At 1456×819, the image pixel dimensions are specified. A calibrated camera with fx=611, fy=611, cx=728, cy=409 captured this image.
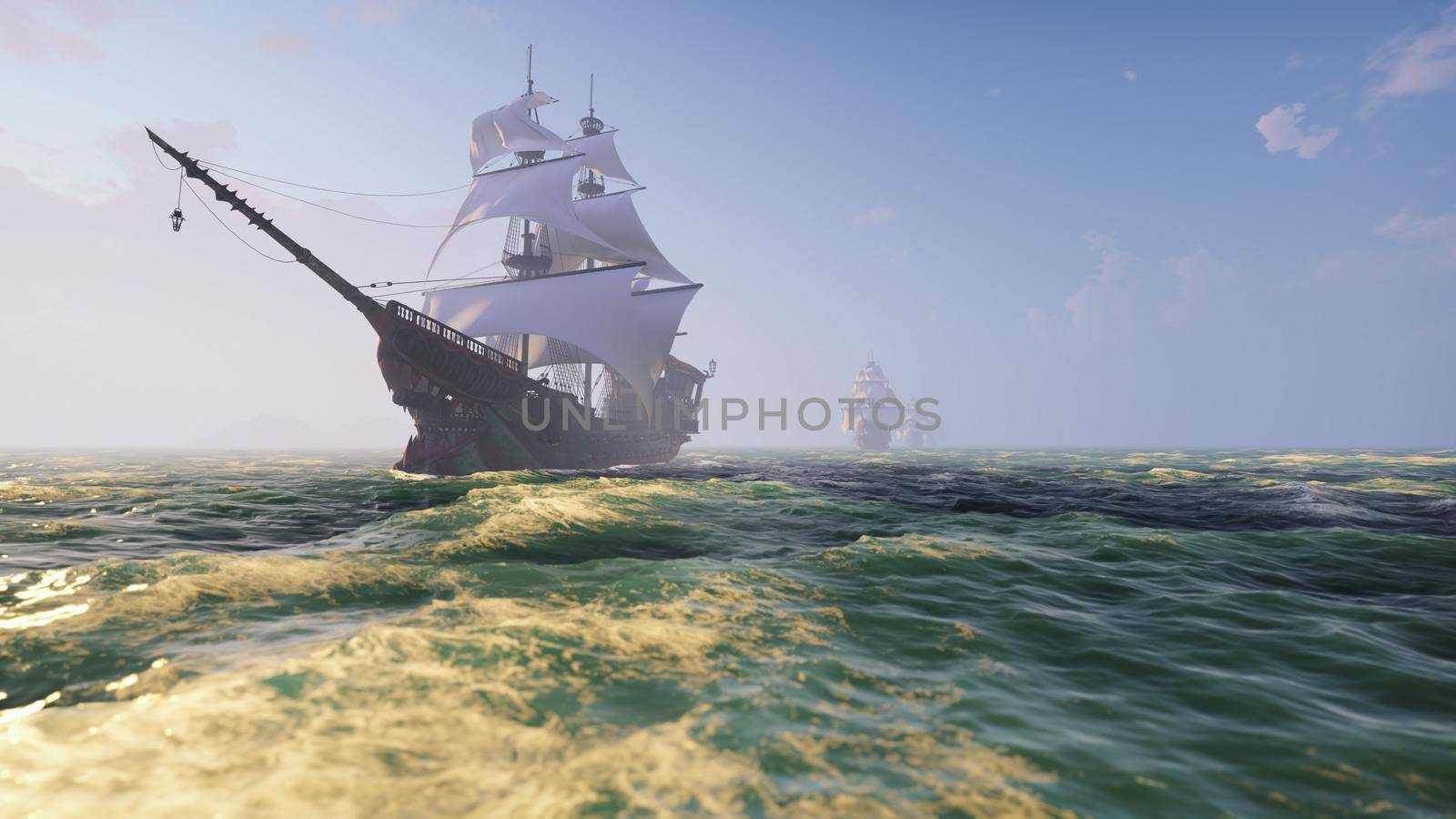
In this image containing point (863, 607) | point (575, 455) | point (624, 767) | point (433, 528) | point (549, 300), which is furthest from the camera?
point (549, 300)

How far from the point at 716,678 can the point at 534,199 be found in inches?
2316

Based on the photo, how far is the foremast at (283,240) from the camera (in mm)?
29906

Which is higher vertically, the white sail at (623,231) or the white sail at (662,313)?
the white sail at (623,231)

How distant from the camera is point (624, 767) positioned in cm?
343

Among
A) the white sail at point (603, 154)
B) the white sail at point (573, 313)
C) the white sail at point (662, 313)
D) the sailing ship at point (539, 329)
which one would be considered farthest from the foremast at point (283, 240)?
the white sail at point (603, 154)

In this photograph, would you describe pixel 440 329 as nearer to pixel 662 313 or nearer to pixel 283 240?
pixel 283 240

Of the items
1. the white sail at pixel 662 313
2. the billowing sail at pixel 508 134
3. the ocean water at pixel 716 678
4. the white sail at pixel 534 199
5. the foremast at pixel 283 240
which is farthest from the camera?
the billowing sail at pixel 508 134

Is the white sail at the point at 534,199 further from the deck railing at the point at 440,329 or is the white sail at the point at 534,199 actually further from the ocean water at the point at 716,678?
the ocean water at the point at 716,678

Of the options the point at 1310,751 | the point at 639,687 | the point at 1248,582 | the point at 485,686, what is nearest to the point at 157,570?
the point at 485,686

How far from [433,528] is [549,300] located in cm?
4277

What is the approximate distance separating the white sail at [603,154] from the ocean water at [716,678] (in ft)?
213

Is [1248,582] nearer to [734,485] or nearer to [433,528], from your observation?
[433,528]

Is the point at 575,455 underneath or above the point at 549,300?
underneath

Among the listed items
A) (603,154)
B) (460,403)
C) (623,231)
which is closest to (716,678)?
(460,403)
